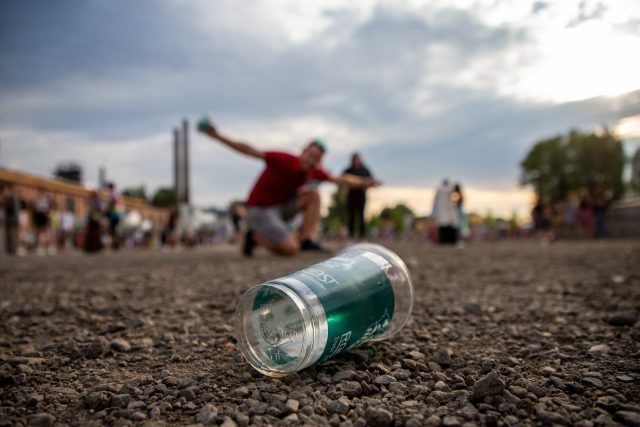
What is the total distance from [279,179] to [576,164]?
4933 cm

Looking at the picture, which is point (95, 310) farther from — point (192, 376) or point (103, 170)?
point (103, 170)

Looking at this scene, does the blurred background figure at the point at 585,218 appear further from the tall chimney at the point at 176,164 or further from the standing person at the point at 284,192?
the tall chimney at the point at 176,164

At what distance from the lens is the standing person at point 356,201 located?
29.0 feet

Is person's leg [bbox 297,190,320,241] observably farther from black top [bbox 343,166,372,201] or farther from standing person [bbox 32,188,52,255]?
standing person [bbox 32,188,52,255]

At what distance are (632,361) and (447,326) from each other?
826mm

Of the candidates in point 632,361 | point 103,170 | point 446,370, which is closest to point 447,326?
point 446,370

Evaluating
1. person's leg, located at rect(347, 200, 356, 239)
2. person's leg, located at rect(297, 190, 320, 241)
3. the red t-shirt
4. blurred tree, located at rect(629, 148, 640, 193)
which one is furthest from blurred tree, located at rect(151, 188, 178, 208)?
the red t-shirt

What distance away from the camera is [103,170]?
45.4 meters

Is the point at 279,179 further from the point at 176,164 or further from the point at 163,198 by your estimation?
the point at 163,198

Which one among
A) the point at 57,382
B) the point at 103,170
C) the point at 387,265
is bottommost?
the point at 57,382

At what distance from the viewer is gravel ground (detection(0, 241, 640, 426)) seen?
136 cm

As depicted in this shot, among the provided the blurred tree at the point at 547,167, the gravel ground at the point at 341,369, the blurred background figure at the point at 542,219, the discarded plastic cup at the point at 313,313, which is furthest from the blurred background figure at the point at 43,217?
the blurred tree at the point at 547,167

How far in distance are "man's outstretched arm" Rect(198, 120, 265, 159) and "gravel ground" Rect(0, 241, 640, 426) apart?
2.29 metres

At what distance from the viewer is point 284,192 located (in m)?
6.05
